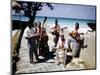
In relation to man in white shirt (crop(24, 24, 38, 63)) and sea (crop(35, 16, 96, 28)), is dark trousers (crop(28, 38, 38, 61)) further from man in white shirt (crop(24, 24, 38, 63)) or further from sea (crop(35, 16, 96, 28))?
sea (crop(35, 16, 96, 28))

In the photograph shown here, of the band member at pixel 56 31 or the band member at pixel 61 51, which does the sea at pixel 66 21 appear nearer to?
the band member at pixel 56 31

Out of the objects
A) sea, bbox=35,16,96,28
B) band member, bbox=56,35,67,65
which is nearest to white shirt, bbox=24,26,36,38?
sea, bbox=35,16,96,28

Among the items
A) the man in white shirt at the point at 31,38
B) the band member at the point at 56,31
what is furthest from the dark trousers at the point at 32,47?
the band member at the point at 56,31

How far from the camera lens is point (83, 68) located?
82.4 inches

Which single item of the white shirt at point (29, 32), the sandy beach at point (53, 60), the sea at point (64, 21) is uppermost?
the sea at point (64, 21)

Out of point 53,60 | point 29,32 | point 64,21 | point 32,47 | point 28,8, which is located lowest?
point 53,60

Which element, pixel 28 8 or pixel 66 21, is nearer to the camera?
pixel 28 8

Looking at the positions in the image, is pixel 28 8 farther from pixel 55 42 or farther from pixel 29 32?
pixel 55 42

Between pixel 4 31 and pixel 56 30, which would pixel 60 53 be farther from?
pixel 4 31

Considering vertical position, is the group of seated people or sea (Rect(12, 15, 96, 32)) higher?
sea (Rect(12, 15, 96, 32))

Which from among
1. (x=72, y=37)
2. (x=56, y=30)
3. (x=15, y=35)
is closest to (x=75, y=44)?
(x=72, y=37)

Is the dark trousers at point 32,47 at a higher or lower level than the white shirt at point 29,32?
lower

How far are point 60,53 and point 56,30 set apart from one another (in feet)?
0.76

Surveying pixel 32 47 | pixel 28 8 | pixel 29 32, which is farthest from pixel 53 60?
pixel 28 8
